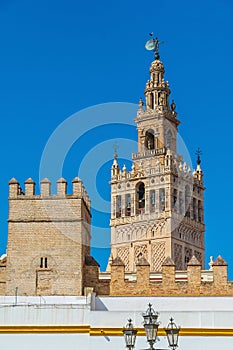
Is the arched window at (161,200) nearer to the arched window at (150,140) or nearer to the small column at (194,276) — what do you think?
the arched window at (150,140)

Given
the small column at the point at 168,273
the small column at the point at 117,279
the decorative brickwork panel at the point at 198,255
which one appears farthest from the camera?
the decorative brickwork panel at the point at 198,255

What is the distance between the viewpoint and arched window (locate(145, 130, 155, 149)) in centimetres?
6147

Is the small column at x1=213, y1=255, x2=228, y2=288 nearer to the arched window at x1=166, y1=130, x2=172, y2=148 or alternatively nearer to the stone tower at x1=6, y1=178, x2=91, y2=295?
the stone tower at x1=6, y1=178, x2=91, y2=295

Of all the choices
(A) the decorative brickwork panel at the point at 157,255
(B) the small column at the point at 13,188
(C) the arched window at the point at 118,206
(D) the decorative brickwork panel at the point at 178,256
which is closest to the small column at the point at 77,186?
(B) the small column at the point at 13,188

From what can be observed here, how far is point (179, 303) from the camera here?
92.7 ft

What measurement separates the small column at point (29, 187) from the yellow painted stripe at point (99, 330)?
A: 365 inches

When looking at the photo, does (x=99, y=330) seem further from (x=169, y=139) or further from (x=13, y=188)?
(x=169, y=139)

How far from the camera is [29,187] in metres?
33.2

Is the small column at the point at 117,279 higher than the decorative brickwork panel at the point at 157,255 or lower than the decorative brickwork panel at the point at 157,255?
lower

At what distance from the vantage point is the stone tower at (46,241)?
32.1 m

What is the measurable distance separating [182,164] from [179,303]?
33.5 meters

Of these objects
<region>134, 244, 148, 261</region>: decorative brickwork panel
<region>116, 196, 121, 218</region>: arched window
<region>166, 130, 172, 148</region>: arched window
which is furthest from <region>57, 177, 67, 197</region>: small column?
<region>166, 130, 172, 148</region>: arched window

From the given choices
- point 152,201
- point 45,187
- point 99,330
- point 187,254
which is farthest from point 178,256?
point 99,330

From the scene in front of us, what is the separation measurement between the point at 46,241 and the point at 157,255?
85.8 feet
